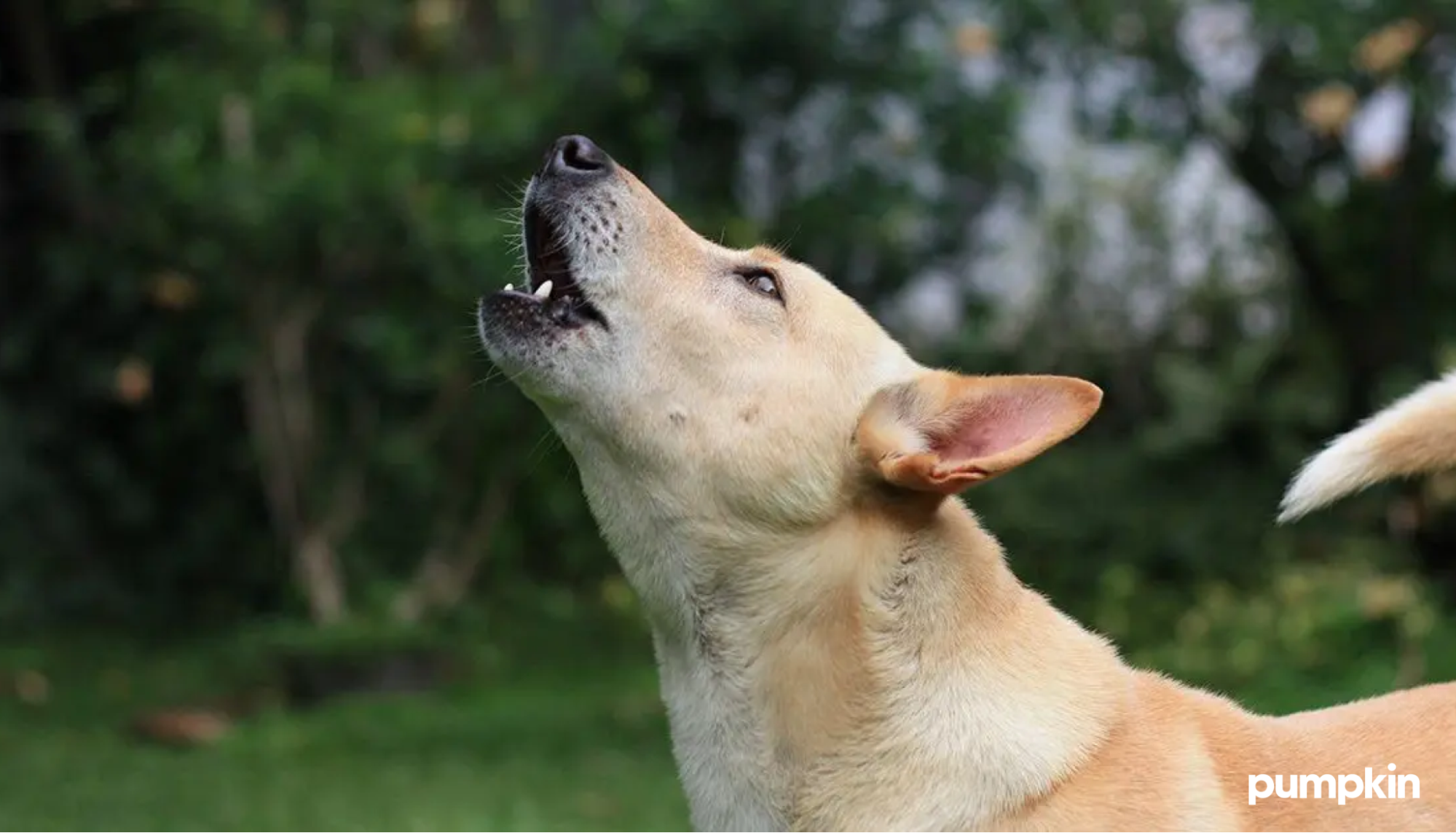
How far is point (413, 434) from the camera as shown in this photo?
31.8ft

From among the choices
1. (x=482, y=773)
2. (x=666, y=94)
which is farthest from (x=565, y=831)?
(x=666, y=94)

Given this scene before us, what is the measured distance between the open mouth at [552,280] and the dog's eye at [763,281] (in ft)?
0.99

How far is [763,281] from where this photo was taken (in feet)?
10.9

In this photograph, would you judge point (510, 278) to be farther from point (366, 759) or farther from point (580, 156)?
point (580, 156)

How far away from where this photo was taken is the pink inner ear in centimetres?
300

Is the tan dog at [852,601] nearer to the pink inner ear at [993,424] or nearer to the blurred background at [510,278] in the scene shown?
the pink inner ear at [993,424]

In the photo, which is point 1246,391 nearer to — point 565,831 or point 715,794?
point 565,831

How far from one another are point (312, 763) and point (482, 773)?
771 millimetres

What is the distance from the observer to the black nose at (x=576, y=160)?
3377mm

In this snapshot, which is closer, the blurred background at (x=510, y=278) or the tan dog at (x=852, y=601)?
the tan dog at (x=852, y=601)

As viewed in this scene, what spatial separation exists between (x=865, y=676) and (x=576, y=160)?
120cm

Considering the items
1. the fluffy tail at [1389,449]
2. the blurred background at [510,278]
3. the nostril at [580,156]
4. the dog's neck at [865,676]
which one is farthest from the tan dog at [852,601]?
the blurred background at [510,278]

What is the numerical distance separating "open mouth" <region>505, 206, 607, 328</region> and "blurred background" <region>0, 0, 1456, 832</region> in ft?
10.9

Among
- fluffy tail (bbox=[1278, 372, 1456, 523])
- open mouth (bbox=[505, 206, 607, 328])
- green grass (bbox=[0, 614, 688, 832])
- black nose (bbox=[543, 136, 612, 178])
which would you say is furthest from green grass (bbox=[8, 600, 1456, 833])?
fluffy tail (bbox=[1278, 372, 1456, 523])
